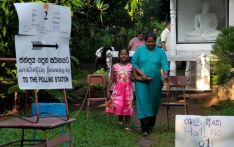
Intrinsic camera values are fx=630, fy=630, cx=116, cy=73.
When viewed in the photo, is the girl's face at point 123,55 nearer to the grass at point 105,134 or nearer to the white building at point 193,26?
the grass at point 105,134

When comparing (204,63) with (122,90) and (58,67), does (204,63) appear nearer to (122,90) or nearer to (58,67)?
(122,90)

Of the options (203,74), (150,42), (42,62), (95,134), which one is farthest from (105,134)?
(203,74)

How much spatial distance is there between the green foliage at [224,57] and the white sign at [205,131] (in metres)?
8.02

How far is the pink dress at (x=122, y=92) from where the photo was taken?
1164cm

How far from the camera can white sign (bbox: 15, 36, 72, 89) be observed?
6012 millimetres

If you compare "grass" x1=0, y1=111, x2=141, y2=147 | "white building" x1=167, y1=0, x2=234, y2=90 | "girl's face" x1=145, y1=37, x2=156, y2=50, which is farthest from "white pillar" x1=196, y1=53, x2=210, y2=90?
"girl's face" x1=145, y1=37, x2=156, y2=50

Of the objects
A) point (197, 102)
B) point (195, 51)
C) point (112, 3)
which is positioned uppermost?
point (112, 3)

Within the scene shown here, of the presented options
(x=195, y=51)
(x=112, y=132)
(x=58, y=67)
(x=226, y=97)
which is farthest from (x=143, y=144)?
(x=195, y=51)

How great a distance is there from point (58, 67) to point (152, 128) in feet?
17.9

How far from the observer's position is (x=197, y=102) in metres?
15.6

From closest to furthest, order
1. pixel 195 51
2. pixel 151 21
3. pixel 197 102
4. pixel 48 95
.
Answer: pixel 48 95 < pixel 197 102 < pixel 195 51 < pixel 151 21

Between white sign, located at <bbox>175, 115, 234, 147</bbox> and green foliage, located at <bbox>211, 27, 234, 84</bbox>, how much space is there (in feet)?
26.3

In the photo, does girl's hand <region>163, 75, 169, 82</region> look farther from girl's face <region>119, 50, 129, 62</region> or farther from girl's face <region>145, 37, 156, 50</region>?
Result: girl's face <region>119, 50, 129, 62</region>

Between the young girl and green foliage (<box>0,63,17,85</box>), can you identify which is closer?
the young girl
